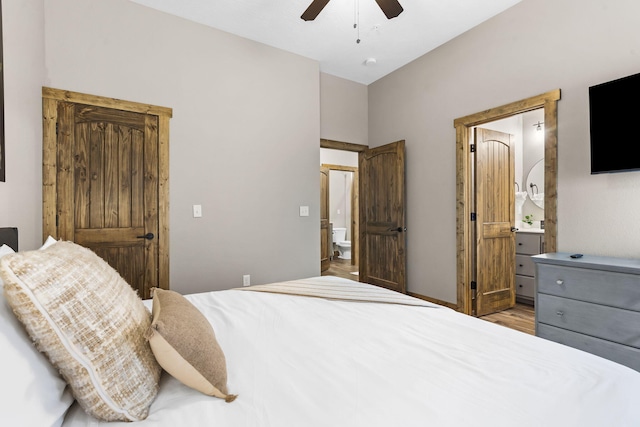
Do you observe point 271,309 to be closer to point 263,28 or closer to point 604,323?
point 604,323

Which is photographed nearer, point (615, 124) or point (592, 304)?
point (592, 304)

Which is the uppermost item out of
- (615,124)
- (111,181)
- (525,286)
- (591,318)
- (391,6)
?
(391,6)

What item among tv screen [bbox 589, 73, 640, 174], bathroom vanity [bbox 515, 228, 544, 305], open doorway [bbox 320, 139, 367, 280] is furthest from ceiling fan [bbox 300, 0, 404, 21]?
open doorway [bbox 320, 139, 367, 280]

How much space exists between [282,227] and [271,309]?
6.93 ft

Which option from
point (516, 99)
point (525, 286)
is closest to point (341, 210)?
point (525, 286)

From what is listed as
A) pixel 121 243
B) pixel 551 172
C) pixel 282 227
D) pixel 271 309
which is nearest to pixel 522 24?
pixel 551 172

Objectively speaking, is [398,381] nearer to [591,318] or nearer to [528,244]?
[591,318]

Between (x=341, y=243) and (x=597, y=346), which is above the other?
(x=341, y=243)

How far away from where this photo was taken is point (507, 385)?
0.88 m

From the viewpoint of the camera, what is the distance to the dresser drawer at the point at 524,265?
3.80m

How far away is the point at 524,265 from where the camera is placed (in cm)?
387

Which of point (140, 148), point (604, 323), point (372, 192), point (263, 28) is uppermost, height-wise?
point (263, 28)

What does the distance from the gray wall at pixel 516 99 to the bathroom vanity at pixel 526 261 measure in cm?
107

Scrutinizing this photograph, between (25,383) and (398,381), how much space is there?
864mm
